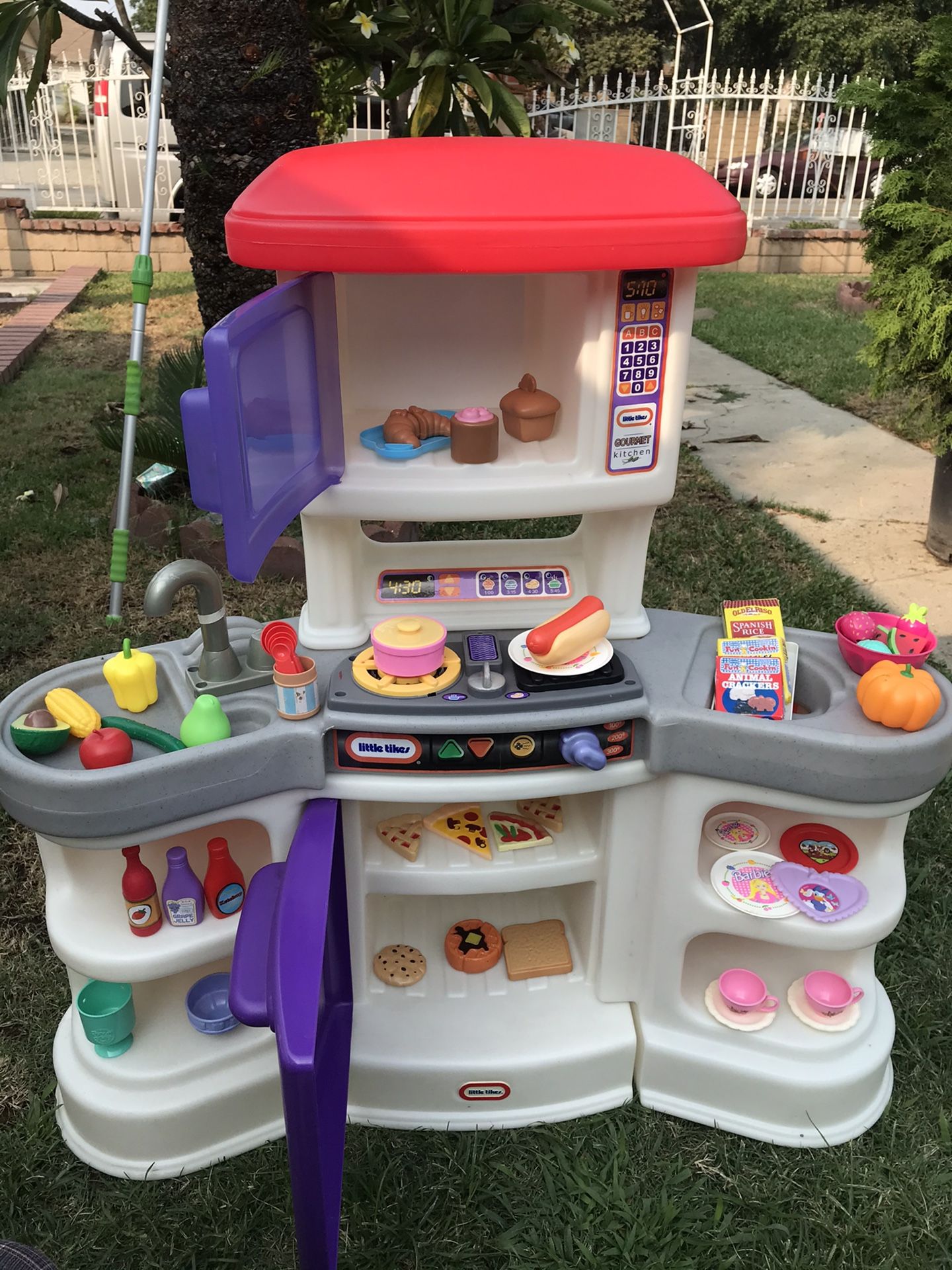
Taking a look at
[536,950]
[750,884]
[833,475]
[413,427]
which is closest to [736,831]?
[750,884]

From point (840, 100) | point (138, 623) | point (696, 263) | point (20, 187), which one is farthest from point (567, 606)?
point (20, 187)

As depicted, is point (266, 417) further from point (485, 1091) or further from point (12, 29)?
point (12, 29)

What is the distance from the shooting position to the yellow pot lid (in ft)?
6.23

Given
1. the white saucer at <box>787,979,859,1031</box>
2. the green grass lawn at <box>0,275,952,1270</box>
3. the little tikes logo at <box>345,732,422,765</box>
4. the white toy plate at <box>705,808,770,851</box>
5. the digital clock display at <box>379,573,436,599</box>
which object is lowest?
the green grass lawn at <box>0,275,952,1270</box>

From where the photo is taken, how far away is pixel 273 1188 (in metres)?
1.94

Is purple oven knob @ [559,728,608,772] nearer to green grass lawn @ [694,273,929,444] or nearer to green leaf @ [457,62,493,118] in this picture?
green leaf @ [457,62,493,118]

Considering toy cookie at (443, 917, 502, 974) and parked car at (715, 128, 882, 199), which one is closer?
toy cookie at (443, 917, 502, 974)

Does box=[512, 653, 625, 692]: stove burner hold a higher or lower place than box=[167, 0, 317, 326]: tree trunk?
lower

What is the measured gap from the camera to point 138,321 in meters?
3.05

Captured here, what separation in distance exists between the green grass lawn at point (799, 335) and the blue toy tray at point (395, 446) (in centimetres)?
400

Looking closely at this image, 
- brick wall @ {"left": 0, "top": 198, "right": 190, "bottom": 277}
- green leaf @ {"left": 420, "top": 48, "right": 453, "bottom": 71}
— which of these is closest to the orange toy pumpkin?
green leaf @ {"left": 420, "top": 48, "right": 453, "bottom": 71}

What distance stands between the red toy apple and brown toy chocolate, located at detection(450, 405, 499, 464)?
800 mm

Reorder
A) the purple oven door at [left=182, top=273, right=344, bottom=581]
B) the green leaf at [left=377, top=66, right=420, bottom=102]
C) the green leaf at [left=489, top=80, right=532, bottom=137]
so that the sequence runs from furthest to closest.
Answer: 1. the green leaf at [left=377, top=66, right=420, bottom=102]
2. the green leaf at [left=489, top=80, right=532, bottom=137]
3. the purple oven door at [left=182, top=273, right=344, bottom=581]

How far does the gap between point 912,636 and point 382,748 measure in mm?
1091
